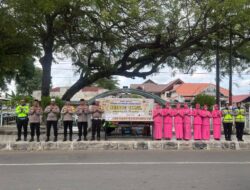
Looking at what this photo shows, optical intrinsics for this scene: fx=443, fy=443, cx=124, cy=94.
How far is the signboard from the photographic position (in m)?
18.4

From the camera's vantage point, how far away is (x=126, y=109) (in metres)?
18.5

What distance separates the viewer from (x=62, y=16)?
85.5ft

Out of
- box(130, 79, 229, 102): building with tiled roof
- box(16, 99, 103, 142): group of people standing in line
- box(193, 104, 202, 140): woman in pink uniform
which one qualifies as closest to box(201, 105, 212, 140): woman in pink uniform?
box(193, 104, 202, 140): woman in pink uniform

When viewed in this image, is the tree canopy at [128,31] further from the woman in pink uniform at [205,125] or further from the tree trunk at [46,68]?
the woman in pink uniform at [205,125]

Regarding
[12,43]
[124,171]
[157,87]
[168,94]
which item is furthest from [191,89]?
[124,171]

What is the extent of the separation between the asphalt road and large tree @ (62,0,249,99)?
1012 centimetres

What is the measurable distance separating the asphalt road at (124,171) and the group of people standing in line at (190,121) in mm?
3574

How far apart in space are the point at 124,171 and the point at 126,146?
5735 mm

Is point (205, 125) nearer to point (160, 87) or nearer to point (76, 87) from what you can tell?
point (76, 87)

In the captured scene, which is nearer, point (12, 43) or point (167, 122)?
point (167, 122)

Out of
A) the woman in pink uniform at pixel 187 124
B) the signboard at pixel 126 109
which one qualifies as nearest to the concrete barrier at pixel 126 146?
the woman in pink uniform at pixel 187 124

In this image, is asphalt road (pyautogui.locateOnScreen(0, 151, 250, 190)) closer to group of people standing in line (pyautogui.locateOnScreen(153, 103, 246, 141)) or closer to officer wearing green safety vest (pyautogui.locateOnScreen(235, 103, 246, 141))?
group of people standing in line (pyautogui.locateOnScreen(153, 103, 246, 141))

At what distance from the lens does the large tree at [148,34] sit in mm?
23577

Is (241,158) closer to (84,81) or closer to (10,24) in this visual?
(10,24)
